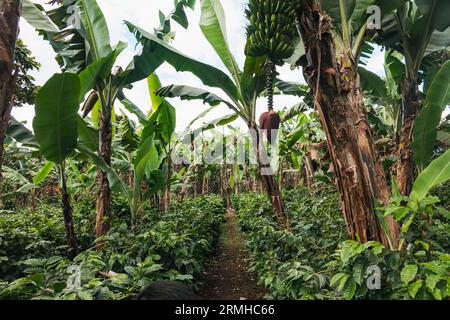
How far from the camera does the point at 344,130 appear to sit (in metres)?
1.94

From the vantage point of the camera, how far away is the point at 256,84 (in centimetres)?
406

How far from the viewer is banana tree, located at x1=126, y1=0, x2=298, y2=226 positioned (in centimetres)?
384

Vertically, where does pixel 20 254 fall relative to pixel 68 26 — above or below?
below

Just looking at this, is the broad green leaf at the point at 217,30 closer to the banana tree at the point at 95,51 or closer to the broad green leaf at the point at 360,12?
the banana tree at the point at 95,51

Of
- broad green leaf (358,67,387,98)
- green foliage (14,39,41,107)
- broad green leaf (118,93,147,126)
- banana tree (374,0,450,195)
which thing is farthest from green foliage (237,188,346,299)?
green foliage (14,39,41,107)

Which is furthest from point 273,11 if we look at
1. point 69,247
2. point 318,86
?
point 69,247

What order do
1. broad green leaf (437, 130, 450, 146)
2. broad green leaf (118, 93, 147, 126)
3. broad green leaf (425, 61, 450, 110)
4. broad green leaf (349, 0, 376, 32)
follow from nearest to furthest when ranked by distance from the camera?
broad green leaf (349, 0, 376, 32) → broad green leaf (425, 61, 450, 110) → broad green leaf (437, 130, 450, 146) → broad green leaf (118, 93, 147, 126)

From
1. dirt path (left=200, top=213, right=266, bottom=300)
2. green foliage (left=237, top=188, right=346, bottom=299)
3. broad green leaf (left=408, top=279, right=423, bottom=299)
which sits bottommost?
dirt path (left=200, top=213, right=266, bottom=300)

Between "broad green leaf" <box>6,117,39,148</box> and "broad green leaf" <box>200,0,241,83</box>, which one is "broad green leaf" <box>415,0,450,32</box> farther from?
"broad green leaf" <box>6,117,39,148</box>

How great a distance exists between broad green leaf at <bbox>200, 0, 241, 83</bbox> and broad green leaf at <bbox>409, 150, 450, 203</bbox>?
2812 mm

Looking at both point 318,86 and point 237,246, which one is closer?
point 318,86

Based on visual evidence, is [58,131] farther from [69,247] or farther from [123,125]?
[123,125]

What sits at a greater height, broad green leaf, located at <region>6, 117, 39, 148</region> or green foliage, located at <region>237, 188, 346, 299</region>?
broad green leaf, located at <region>6, 117, 39, 148</region>

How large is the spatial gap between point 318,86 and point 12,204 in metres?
13.1
